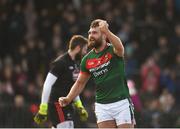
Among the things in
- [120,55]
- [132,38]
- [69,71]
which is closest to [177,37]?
[132,38]

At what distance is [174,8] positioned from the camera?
2206 centimetres

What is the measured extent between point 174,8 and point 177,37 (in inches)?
78.1

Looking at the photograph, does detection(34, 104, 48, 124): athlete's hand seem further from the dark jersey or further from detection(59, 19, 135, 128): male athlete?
detection(59, 19, 135, 128): male athlete

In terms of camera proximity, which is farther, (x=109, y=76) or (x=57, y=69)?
(x=57, y=69)

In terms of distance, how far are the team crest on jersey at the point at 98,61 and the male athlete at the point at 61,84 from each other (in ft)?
4.99

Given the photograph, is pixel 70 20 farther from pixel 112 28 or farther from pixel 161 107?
pixel 161 107

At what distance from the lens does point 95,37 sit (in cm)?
1105

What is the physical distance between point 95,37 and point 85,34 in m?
9.37

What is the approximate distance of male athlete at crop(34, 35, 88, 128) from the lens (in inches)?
503

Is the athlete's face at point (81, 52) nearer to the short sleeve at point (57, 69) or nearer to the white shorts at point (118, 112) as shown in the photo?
the short sleeve at point (57, 69)

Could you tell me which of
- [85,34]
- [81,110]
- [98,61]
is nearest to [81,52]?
[81,110]

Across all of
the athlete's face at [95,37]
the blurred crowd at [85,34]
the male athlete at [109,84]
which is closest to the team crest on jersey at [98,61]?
the male athlete at [109,84]

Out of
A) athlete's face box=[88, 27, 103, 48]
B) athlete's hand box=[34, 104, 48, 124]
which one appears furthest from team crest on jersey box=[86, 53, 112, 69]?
athlete's hand box=[34, 104, 48, 124]

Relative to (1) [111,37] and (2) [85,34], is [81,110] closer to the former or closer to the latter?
(1) [111,37]
